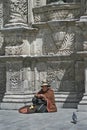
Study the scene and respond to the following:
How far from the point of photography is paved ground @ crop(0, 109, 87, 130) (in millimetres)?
7805

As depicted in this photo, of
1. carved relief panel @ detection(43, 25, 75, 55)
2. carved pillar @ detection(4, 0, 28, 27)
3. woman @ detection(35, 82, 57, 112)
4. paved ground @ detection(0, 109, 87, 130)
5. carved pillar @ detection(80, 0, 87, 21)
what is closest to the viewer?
paved ground @ detection(0, 109, 87, 130)

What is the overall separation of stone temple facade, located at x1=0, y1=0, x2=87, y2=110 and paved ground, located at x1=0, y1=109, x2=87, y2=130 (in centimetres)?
95

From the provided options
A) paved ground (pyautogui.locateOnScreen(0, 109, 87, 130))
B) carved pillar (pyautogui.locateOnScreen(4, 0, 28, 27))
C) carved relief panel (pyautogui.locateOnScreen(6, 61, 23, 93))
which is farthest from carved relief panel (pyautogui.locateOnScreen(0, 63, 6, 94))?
paved ground (pyautogui.locateOnScreen(0, 109, 87, 130))

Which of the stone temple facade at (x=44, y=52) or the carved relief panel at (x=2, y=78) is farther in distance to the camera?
the carved relief panel at (x=2, y=78)

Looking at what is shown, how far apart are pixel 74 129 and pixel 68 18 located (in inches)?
202

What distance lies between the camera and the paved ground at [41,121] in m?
7.80

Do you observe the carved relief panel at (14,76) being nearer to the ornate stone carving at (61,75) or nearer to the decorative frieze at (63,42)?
the ornate stone carving at (61,75)

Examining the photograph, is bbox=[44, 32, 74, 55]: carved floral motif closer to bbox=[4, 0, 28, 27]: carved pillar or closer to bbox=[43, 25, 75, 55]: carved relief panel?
bbox=[43, 25, 75, 55]: carved relief panel

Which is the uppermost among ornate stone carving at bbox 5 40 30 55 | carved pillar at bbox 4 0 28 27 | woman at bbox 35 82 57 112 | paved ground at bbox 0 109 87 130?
carved pillar at bbox 4 0 28 27

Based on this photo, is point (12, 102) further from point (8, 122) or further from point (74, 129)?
point (74, 129)

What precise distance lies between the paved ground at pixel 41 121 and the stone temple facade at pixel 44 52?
0.95 meters

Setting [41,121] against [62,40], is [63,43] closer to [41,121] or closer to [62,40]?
[62,40]

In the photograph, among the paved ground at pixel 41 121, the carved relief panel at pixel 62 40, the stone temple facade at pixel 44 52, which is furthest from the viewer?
the carved relief panel at pixel 62 40

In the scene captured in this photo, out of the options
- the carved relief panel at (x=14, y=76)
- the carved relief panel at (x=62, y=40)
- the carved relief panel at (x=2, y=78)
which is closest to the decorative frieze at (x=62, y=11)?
the carved relief panel at (x=62, y=40)
